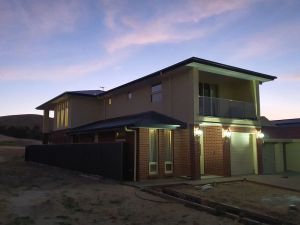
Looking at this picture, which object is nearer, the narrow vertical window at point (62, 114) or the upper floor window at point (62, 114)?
the upper floor window at point (62, 114)

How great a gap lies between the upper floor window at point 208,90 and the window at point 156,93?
8.44 feet

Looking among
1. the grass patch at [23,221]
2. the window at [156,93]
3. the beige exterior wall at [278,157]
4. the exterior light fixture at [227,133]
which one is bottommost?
the grass patch at [23,221]

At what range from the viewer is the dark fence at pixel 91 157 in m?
15.5

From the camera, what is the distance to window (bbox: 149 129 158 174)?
16172mm

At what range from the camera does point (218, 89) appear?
2038 cm

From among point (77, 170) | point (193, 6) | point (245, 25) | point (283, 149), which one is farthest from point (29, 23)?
point (283, 149)

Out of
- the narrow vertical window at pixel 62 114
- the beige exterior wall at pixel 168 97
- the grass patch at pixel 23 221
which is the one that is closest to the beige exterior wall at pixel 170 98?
the beige exterior wall at pixel 168 97

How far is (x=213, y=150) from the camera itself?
1859cm

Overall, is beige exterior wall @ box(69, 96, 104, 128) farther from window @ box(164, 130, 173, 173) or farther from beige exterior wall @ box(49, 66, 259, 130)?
window @ box(164, 130, 173, 173)

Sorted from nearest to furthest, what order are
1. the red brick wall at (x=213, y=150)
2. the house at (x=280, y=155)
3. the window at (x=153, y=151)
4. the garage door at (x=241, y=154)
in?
the window at (x=153, y=151) < the red brick wall at (x=213, y=150) < the garage door at (x=241, y=154) < the house at (x=280, y=155)

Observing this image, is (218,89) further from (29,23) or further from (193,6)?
(29,23)

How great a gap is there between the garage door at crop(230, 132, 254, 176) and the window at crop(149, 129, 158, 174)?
17.0ft

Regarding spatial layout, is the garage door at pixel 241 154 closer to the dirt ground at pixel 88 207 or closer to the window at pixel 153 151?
the window at pixel 153 151

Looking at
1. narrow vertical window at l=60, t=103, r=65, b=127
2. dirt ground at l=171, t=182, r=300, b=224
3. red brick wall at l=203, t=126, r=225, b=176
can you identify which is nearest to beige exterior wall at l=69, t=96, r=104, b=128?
narrow vertical window at l=60, t=103, r=65, b=127
